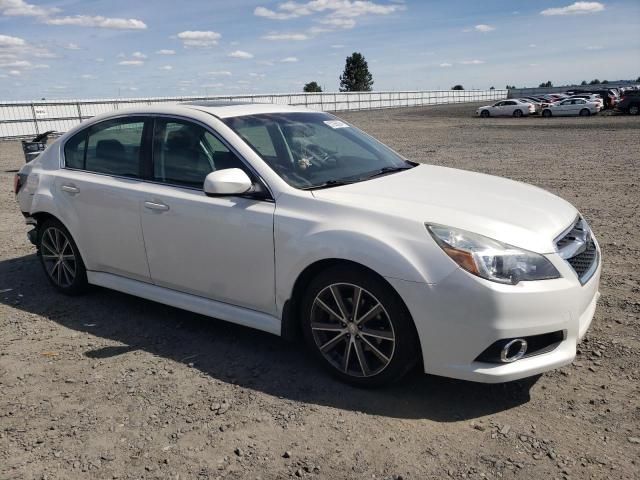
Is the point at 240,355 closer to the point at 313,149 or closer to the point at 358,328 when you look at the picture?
the point at 358,328

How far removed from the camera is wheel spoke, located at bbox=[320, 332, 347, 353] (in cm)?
359

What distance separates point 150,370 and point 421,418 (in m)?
1.87

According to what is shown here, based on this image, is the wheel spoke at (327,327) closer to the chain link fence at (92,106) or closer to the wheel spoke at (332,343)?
the wheel spoke at (332,343)

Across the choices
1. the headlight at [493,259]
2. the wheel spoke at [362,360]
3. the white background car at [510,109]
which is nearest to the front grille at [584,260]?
the headlight at [493,259]

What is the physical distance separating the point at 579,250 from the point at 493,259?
0.77 meters

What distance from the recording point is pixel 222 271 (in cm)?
399

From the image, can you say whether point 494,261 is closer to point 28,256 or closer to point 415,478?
point 415,478

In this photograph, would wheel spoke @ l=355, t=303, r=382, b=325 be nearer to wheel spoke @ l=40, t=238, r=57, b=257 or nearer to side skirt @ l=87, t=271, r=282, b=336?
side skirt @ l=87, t=271, r=282, b=336

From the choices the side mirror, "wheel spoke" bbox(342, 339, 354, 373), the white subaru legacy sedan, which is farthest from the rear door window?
"wheel spoke" bbox(342, 339, 354, 373)

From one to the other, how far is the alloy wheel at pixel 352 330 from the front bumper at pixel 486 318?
0.25 meters

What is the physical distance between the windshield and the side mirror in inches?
10.5

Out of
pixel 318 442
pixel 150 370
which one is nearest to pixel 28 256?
pixel 150 370

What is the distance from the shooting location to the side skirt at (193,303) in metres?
3.89

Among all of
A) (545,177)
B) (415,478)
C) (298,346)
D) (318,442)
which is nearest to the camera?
(415,478)
